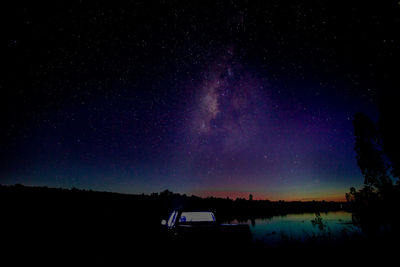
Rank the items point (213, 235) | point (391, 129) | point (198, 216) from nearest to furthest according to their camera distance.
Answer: point (213, 235) → point (198, 216) → point (391, 129)

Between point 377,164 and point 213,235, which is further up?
point 377,164

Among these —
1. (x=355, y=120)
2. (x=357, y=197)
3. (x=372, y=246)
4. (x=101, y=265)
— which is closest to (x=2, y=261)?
(x=101, y=265)

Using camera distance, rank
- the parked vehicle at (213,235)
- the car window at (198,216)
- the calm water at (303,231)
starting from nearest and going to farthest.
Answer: the parked vehicle at (213,235) < the car window at (198,216) < the calm water at (303,231)

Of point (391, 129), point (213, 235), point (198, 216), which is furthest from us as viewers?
point (391, 129)

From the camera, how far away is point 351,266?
235 inches

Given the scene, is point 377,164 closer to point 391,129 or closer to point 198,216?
point 391,129

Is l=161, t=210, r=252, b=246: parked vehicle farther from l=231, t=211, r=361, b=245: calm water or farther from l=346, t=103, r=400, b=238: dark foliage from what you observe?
l=346, t=103, r=400, b=238: dark foliage

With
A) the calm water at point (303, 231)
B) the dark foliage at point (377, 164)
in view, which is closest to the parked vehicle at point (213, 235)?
the calm water at point (303, 231)

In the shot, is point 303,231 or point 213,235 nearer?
point 213,235

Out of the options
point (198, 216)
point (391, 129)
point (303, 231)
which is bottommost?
point (303, 231)

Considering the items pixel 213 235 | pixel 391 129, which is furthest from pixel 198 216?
pixel 391 129

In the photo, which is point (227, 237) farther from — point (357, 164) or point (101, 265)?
point (357, 164)

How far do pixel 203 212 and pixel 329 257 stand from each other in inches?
167

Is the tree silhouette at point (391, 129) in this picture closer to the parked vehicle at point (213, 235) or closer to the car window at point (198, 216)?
the car window at point (198, 216)
